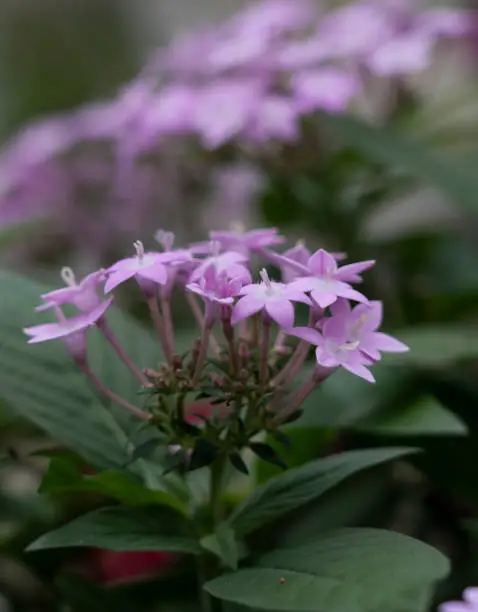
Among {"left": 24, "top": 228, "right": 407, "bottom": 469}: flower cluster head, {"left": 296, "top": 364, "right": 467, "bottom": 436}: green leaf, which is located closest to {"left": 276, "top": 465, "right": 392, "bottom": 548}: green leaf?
{"left": 296, "top": 364, "right": 467, "bottom": 436}: green leaf

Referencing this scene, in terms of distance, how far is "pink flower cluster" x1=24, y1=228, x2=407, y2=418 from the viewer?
291 mm

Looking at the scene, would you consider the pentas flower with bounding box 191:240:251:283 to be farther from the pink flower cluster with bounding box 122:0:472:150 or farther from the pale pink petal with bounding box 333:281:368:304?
the pink flower cluster with bounding box 122:0:472:150

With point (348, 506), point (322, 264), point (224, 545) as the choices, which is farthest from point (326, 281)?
point (348, 506)

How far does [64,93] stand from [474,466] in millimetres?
1142

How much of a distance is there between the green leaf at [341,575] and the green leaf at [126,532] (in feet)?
0.10

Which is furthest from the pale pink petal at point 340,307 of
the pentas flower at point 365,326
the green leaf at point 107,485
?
the green leaf at point 107,485

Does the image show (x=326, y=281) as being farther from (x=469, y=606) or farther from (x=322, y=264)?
(x=469, y=606)

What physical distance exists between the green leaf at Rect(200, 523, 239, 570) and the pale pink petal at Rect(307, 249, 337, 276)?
0.11 meters

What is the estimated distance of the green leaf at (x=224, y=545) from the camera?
312 millimetres

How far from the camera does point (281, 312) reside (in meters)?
0.29

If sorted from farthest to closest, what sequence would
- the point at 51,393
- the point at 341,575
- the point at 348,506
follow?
the point at 348,506 < the point at 51,393 < the point at 341,575

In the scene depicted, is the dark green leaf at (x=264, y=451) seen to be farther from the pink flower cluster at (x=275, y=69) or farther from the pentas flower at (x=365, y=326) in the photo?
the pink flower cluster at (x=275, y=69)

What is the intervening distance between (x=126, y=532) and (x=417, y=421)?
16cm

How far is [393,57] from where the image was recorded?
58cm
